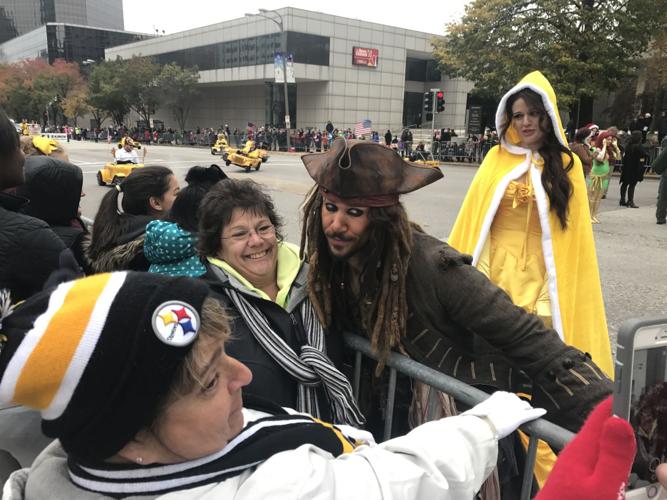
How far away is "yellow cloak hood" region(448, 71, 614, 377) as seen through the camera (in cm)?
298

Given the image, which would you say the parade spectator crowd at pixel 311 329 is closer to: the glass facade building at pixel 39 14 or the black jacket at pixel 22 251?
the black jacket at pixel 22 251

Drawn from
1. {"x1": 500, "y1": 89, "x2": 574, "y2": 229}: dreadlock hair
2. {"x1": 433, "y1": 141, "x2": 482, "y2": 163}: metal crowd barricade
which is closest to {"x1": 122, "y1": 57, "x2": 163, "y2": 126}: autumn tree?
{"x1": 433, "y1": 141, "x2": 482, "y2": 163}: metal crowd barricade

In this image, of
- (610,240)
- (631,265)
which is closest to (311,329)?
(631,265)

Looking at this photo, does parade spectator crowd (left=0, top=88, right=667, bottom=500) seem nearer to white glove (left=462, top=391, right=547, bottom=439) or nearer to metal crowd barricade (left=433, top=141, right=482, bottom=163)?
white glove (left=462, top=391, right=547, bottom=439)

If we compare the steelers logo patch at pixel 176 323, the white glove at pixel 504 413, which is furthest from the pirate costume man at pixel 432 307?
the steelers logo patch at pixel 176 323

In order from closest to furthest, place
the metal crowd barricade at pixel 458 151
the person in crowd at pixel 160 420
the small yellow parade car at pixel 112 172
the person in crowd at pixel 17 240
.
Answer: the person in crowd at pixel 160 420
the person in crowd at pixel 17 240
the small yellow parade car at pixel 112 172
the metal crowd barricade at pixel 458 151

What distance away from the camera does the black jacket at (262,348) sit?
1822mm

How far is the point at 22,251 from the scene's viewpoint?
2281 millimetres

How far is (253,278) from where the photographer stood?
7.18ft

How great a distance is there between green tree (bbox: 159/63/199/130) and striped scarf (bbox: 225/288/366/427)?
171 feet

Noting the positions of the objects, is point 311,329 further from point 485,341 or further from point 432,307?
point 485,341

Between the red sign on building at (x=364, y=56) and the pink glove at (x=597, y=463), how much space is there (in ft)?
158

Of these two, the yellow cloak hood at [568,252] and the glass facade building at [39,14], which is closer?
the yellow cloak hood at [568,252]

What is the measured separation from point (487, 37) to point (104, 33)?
9385 cm
